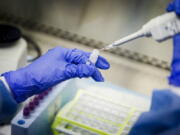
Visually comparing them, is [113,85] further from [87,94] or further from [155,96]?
[155,96]

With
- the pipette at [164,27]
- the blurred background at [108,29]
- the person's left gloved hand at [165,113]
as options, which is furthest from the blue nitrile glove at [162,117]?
the blurred background at [108,29]

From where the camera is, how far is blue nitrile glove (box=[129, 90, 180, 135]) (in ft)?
2.62

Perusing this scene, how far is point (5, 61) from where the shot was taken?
3.95ft

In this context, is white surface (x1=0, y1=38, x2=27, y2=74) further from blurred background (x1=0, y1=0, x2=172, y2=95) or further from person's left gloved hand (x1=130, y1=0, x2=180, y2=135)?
person's left gloved hand (x1=130, y1=0, x2=180, y2=135)

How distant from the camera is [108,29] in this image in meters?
1.45

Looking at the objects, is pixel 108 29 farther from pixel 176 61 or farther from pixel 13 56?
pixel 176 61

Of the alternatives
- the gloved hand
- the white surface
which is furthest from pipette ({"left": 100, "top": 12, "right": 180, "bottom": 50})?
the white surface

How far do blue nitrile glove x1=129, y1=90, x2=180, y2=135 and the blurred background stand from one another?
1.78 ft

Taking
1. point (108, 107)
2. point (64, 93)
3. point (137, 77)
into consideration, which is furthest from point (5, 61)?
point (137, 77)

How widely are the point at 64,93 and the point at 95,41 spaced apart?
0.38 metres

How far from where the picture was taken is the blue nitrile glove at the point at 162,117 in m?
0.80

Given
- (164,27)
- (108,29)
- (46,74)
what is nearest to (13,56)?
(46,74)

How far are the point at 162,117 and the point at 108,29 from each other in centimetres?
71


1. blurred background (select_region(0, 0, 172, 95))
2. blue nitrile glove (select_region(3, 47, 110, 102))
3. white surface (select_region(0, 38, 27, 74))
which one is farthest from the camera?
blurred background (select_region(0, 0, 172, 95))
